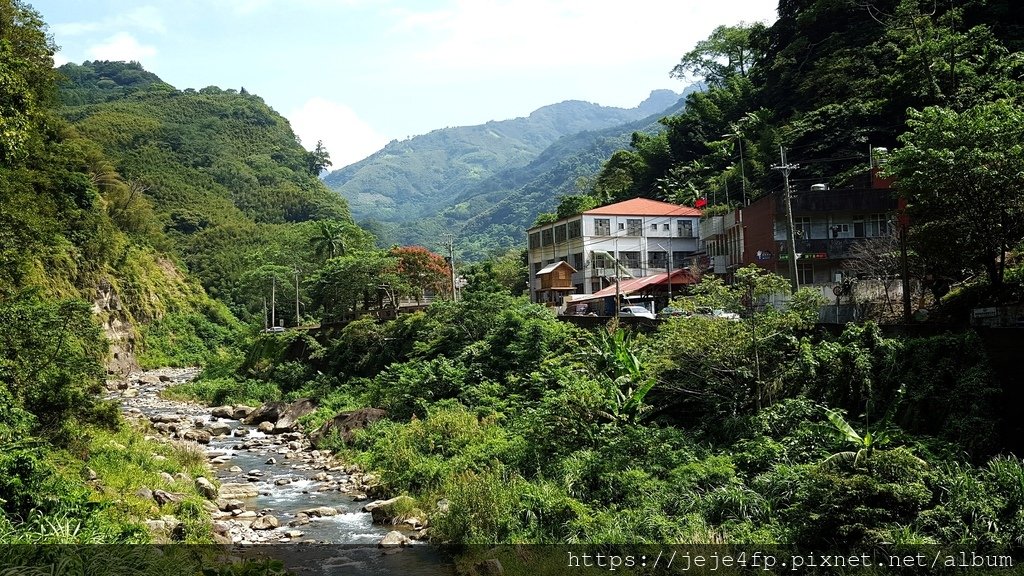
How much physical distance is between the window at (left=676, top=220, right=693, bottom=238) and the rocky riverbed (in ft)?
108

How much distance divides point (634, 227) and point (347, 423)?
3379cm

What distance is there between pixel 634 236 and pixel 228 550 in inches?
1844

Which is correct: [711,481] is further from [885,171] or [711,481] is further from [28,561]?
[28,561]

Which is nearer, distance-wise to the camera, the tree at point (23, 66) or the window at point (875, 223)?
the tree at point (23, 66)

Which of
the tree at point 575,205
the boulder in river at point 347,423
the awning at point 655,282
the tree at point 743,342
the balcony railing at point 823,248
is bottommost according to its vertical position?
the boulder in river at point 347,423

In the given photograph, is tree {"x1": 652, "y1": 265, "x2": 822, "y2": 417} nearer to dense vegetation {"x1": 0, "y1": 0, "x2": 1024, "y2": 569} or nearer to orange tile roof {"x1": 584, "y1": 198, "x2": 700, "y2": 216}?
dense vegetation {"x1": 0, "y1": 0, "x2": 1024, "y2": 569}

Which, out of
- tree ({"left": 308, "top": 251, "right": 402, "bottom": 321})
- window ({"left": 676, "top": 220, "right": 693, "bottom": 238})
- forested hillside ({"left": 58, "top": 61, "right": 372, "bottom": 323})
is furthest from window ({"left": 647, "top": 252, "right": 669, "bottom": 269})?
forested hillside ({"left": 58, "top": 61, "right": 372, "bottom": 323})

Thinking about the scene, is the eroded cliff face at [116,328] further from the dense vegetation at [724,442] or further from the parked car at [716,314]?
the parked car at [716,314]

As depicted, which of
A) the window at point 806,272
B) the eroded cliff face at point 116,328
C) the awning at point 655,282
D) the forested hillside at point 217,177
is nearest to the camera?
the window at point 806,272

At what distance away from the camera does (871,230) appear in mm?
43031

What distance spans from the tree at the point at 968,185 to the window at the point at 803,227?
21.4 m

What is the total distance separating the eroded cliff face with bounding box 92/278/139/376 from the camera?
187 ft

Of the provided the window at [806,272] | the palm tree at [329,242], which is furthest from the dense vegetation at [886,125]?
the palm tree at [329,242]

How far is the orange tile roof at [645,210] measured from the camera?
60831mm
